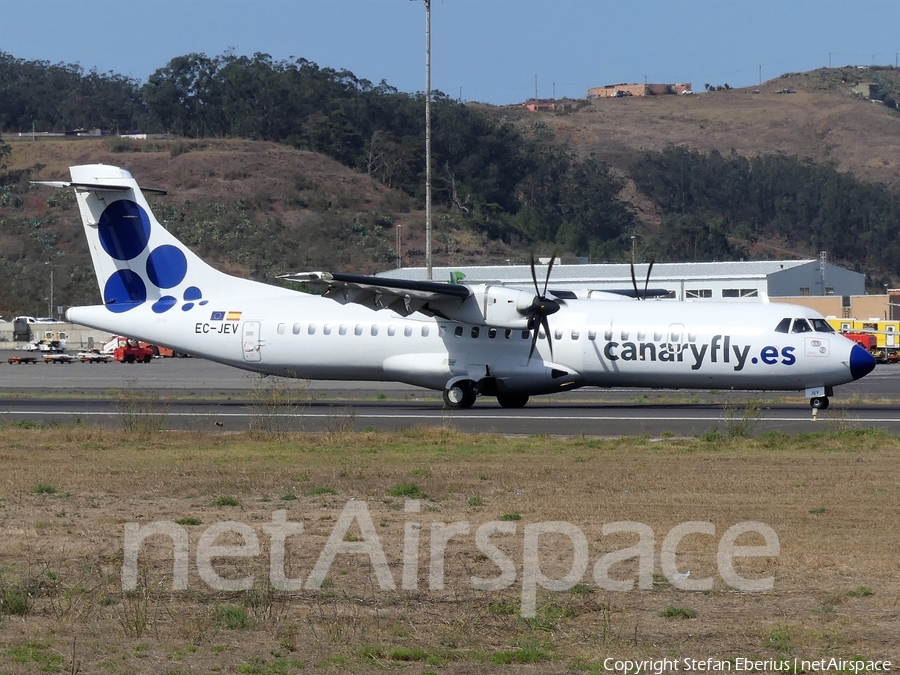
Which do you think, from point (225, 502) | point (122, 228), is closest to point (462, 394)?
point (122, 228)

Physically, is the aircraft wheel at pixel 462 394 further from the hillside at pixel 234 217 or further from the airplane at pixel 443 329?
the hillside at pixel 234 217

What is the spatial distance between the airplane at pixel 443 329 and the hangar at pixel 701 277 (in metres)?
39.2

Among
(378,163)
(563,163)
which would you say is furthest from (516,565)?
(563,163)

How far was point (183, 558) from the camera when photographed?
1005cm

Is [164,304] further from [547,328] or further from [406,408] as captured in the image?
[547,328]

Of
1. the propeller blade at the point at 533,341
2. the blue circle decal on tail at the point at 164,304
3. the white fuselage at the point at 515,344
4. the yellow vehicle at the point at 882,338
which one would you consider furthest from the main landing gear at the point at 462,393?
the yellow vehicle at the point at 882,338

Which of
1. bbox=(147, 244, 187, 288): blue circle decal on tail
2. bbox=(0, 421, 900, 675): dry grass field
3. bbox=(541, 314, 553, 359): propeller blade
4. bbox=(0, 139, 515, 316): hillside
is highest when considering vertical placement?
bbox=(0, 139, 515, 316): hillside

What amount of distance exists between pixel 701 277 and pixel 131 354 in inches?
1429

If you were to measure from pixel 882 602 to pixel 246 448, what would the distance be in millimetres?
13061

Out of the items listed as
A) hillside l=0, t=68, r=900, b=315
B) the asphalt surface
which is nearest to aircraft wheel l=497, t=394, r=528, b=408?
the asphalt surface

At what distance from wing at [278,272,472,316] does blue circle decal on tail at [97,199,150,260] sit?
5969 mm

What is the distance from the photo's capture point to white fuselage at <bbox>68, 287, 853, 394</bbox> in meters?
25.9

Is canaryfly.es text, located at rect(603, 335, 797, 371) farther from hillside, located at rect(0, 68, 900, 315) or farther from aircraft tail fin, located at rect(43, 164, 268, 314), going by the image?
hillside, located at rect(0, 68, 900, 315)

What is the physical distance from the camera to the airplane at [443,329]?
25969 mm
